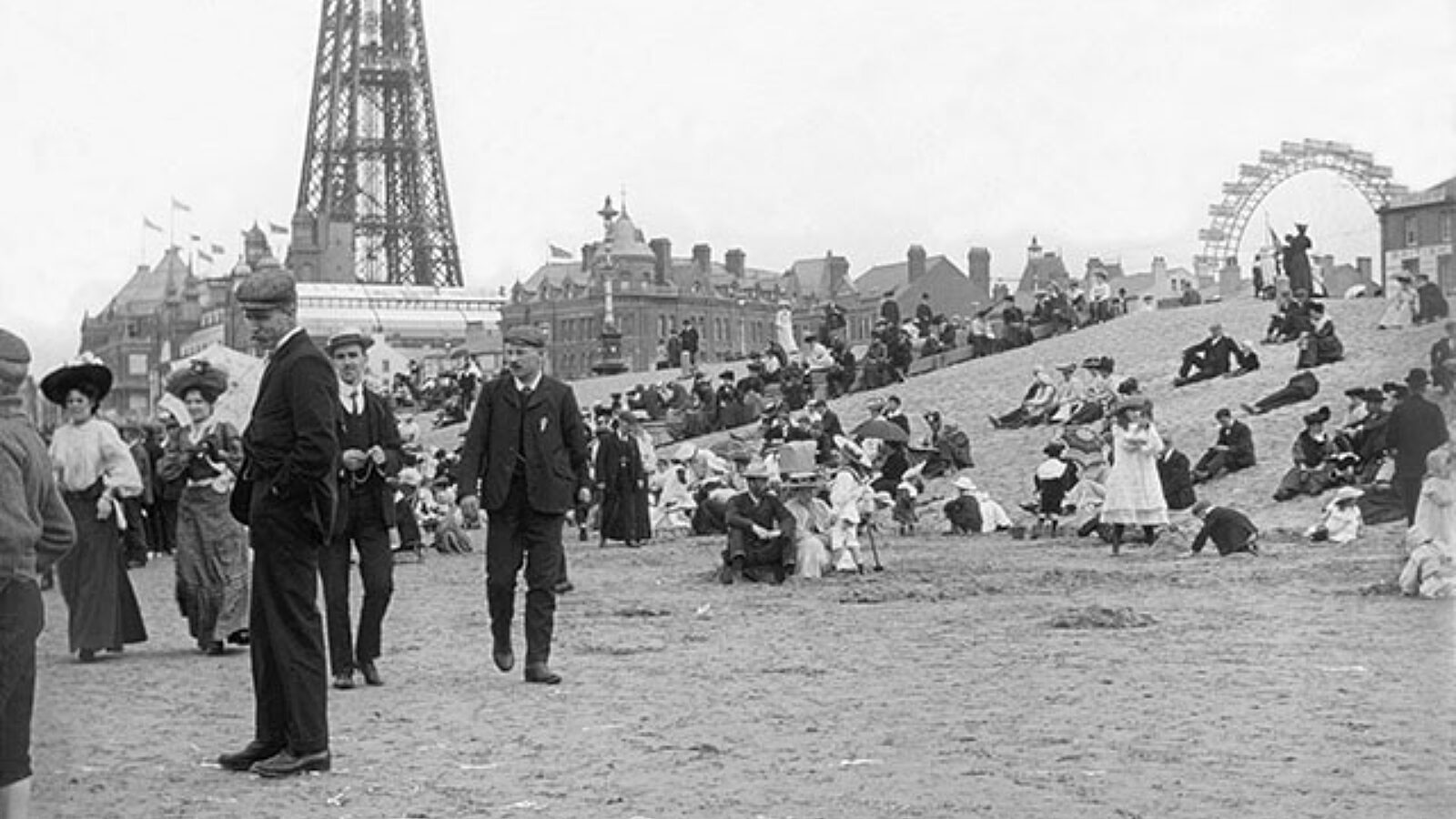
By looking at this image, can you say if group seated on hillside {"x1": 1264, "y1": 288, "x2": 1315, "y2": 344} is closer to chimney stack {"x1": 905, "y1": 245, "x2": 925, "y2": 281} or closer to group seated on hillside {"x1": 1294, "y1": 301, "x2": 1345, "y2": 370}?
group seated on hillside {"x1": 1294, "y1": 301, "x2": 1345, "y2": 370}

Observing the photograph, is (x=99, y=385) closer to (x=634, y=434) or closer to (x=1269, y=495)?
(x=634, y=434)

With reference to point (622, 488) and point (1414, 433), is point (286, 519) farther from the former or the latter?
point (622, 488)

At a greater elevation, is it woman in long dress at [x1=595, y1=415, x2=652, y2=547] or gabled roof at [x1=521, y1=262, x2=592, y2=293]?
gabled roof at [x1=521, y1=262, x2=592, y2=293]

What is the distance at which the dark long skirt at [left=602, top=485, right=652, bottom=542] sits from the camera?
2103cm

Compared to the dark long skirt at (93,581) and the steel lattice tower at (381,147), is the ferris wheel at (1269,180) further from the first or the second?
the steel lattice tower at (381,147)

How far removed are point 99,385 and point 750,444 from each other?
64.8 feet

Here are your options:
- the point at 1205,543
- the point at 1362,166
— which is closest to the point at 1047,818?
the point at 1205,543

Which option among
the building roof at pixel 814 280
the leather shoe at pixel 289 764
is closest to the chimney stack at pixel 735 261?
the building roof at pixel 814 280

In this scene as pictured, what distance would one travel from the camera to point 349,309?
373 ft

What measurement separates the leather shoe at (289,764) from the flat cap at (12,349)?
1932 millimetres

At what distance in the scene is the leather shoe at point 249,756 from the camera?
6.97m

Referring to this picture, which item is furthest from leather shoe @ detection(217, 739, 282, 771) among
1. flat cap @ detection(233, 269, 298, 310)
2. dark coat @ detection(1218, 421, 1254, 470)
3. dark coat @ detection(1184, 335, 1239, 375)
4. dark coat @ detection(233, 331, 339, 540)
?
dark coat @ detection(1184, 335, 1239, 375)

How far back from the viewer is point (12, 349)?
536cm

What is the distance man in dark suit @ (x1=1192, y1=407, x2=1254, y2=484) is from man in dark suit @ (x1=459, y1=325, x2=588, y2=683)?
13.1 metres
